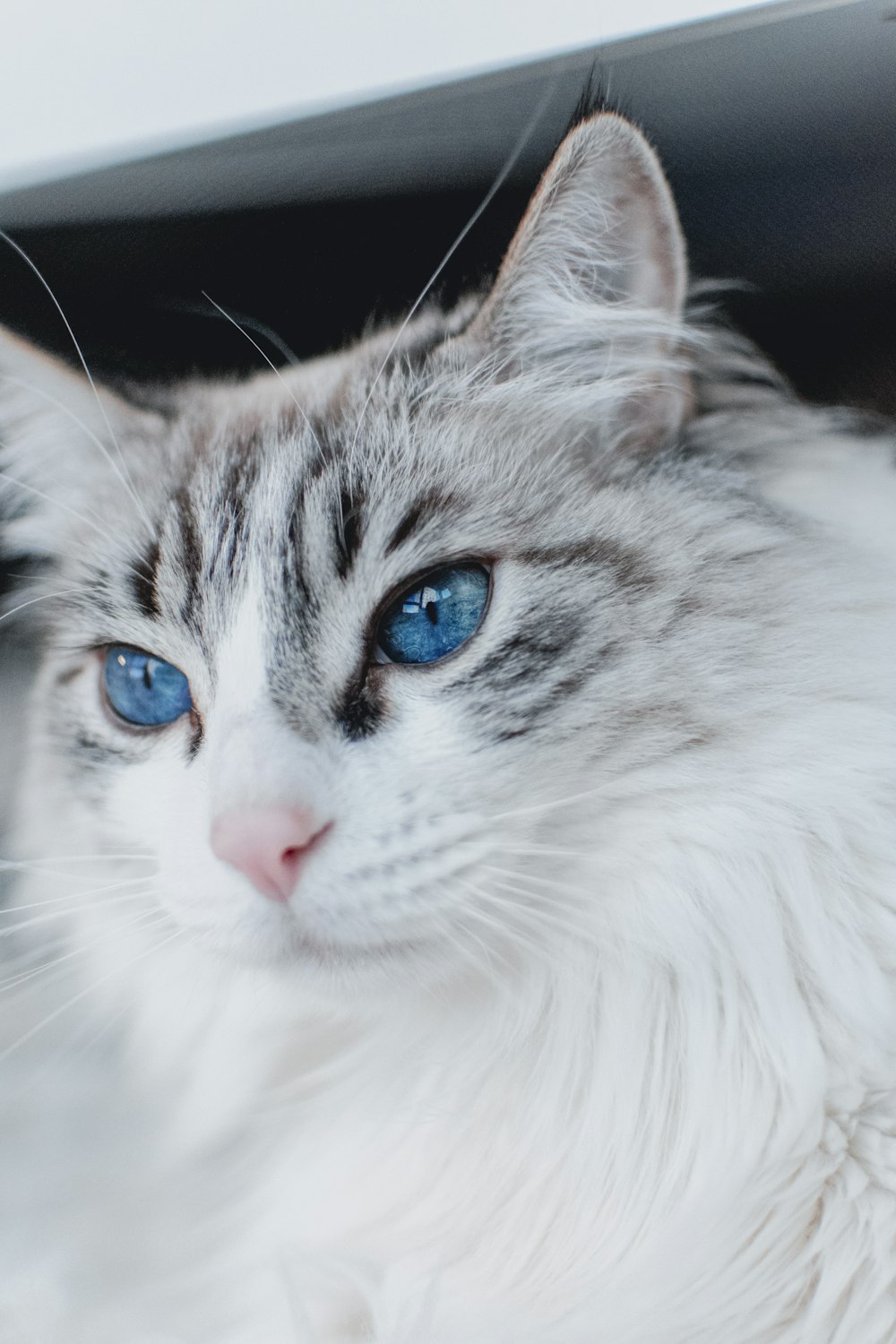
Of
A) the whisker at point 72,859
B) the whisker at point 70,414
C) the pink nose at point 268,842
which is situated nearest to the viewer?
the pink nose at point 268,842

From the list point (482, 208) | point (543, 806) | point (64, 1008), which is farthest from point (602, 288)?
point (64, 1008)

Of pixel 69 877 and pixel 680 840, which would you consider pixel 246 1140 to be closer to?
pixel 69 877

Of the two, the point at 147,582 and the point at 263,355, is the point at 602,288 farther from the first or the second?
the point at 147,582

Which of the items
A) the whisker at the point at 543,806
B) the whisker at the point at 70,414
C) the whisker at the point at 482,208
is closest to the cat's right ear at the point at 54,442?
the whisker at the point at 70,414

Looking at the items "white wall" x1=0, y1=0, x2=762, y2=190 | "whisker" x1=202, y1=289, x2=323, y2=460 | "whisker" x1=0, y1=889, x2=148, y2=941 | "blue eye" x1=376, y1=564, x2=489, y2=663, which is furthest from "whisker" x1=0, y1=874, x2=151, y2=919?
"white wall" x1=0, y1=0, x2=762, y2=190

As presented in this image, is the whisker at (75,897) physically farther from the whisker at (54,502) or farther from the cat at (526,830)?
the whisker at (54,502)

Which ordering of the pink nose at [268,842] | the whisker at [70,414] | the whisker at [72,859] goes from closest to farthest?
the pink nose at [268,842] → the whisker at [72,859] → the whisker at [70,414]
